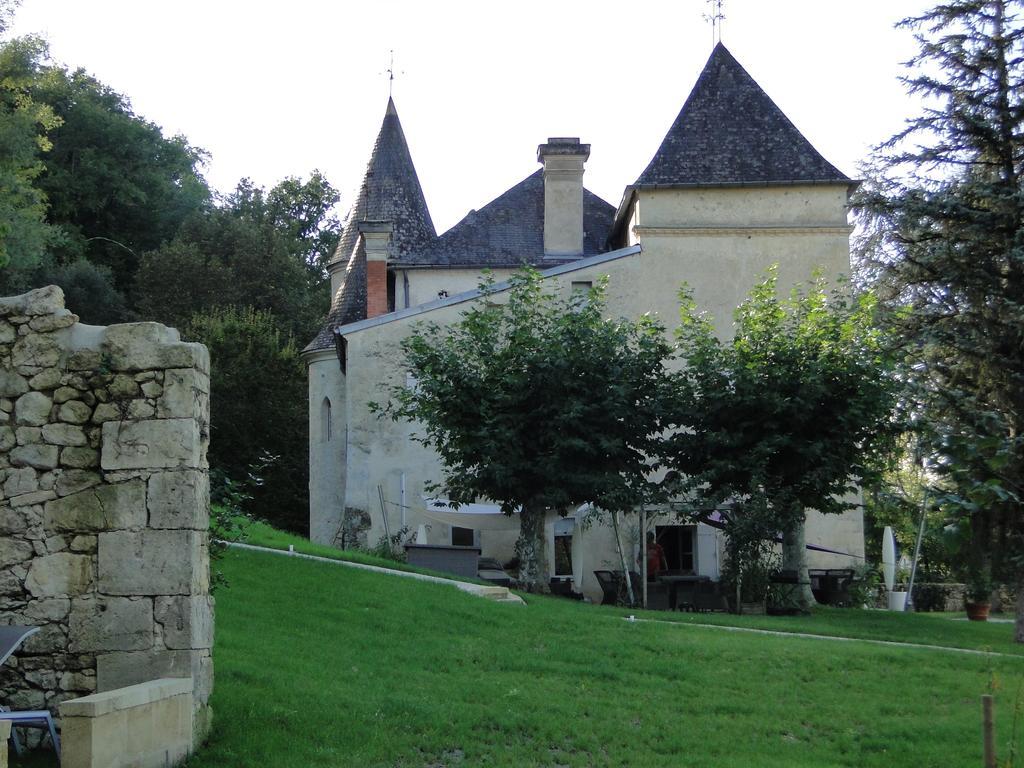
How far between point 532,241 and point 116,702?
85.2ft

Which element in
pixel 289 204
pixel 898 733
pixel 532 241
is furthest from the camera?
pixel 289 204

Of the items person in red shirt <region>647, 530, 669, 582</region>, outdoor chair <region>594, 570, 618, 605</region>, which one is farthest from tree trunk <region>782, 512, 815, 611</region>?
outdoor chair <region>594, 570, 618, 605</region>

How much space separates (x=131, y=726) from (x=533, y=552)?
1454 cm

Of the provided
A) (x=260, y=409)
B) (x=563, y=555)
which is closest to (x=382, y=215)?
(x=260, y=409)

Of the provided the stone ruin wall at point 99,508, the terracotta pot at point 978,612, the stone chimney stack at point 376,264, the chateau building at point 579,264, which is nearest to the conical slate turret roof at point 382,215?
the chateau building at point 579,264

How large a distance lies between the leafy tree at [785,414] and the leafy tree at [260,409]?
20357mm

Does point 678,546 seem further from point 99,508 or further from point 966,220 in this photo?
point 99,508

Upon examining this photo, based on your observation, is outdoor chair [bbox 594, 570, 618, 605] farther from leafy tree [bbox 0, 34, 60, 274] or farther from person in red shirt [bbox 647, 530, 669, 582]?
leafy tree [bbox 0, 34, 60, 274]

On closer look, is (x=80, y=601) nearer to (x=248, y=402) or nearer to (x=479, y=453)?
(x=479, y=453)

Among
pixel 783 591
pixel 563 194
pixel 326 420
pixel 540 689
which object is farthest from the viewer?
pixel 563 194

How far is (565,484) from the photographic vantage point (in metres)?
21.8

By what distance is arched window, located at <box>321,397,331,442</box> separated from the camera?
1256 inches

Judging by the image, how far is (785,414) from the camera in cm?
2147

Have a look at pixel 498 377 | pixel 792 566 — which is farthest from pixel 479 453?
pixel 792 566
